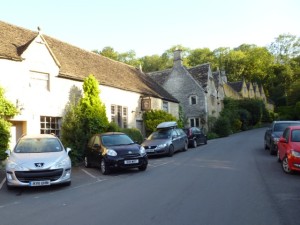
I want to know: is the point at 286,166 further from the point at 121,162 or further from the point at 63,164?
the point at 63,164

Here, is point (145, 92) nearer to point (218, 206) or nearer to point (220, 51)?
point (218, 206)

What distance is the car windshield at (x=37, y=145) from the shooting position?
10.8m

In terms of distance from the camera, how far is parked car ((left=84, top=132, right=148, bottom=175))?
1233 centimetres

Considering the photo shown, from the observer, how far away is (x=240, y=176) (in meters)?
10.4

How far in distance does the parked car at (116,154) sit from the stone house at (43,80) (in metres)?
5.45

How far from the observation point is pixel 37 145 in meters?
11.1

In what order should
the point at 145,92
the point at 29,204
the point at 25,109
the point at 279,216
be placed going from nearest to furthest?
the point at 279,216 < the point at 29,204 < the point at 25,109 < the point at 145,92

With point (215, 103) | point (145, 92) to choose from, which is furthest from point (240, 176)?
point (215, 103)

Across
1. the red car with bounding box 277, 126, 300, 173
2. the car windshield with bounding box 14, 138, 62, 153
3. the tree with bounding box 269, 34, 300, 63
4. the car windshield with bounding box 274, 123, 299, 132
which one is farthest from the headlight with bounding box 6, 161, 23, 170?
the tree with bounding box 269, 34, 300, 63

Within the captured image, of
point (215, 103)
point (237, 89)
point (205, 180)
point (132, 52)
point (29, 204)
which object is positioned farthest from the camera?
point (132, 52)

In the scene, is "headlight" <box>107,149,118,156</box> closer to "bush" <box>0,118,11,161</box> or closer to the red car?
"bush" <box>0,118,11,161</box>

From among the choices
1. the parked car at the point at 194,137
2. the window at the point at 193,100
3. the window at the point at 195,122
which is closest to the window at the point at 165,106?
the parked car at the point at 194,137

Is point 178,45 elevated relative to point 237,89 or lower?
elevated

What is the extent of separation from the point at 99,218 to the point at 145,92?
71.5 feet
